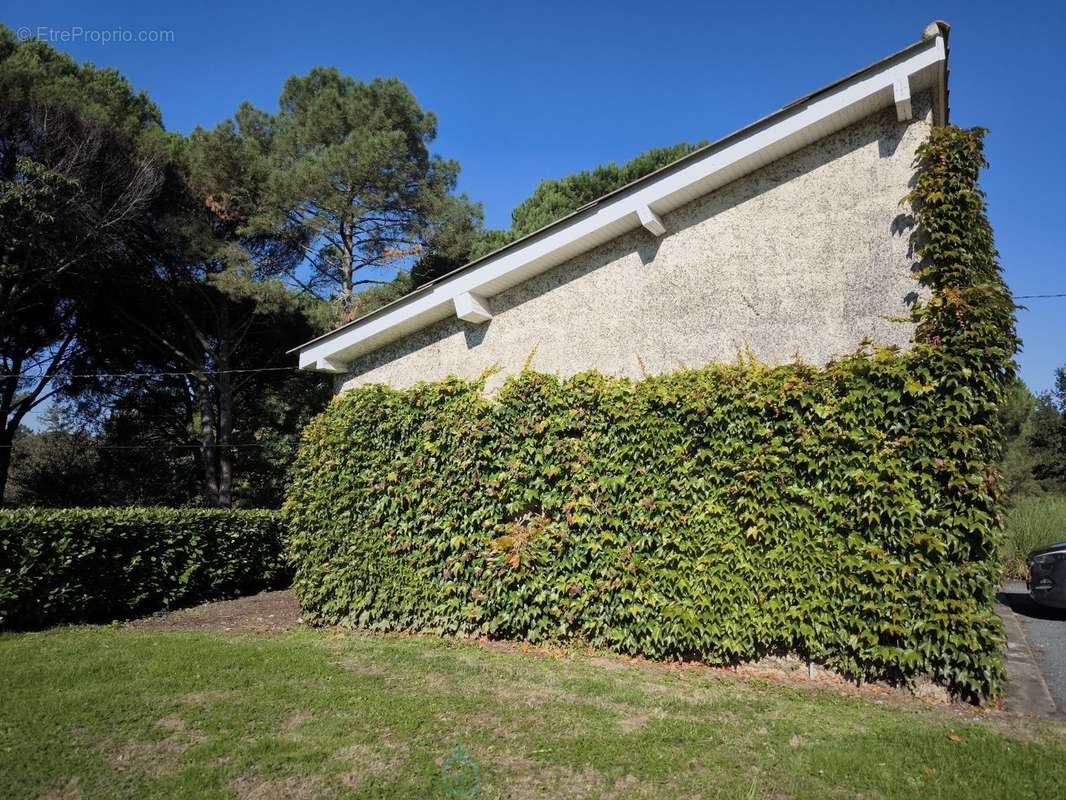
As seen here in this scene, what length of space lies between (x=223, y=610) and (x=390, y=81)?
2144 centimetres

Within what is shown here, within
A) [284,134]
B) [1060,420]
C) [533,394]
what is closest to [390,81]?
[284,134]

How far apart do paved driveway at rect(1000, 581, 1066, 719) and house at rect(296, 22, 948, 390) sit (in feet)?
12.9

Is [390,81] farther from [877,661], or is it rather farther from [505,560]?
[877,661]

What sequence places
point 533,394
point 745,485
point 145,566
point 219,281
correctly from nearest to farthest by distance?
1. point 745,485
2. point 533,394
3. point 145,566
4. point 219,281

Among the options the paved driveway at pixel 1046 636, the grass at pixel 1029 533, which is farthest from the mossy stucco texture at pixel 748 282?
the grass at pixel 1029 533

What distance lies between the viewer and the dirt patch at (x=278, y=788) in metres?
3.95

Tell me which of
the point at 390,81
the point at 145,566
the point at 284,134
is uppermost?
the point at 390,81

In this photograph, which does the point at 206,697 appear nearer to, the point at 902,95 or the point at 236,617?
the point at 236,617

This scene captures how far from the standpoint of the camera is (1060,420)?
115ft

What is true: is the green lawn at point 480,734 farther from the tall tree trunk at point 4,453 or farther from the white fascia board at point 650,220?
the tall tree trunk at point 4,453

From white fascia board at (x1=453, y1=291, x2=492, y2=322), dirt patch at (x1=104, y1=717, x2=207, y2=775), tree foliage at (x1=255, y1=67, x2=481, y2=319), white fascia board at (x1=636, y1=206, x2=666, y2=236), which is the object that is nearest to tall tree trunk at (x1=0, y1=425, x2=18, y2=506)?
tree foliage at (x1=255, y1=67, x2=481, y2=319)

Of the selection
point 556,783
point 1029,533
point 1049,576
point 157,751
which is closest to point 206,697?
point 157,751

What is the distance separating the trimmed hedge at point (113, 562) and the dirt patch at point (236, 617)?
482 mm

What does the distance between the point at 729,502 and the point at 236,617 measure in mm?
8220
